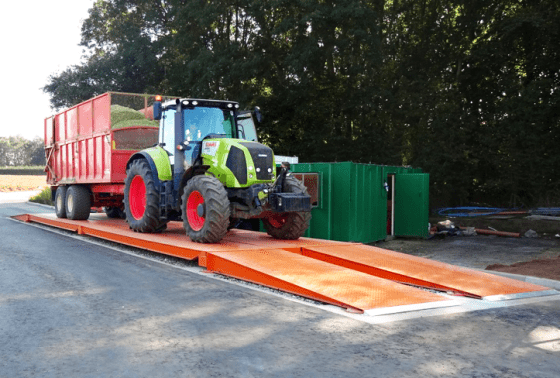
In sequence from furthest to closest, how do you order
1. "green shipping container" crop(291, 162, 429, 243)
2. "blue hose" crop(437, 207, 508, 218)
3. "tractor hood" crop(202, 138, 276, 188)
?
"blue hose" crop(437, 207, 508, 218), "green shipping container" crop(291, 162, 429, 243), "tractor hood" crop(202, 138, 276, 188)

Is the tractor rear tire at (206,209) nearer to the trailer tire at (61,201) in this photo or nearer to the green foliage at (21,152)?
the trailer tire at (61,201)

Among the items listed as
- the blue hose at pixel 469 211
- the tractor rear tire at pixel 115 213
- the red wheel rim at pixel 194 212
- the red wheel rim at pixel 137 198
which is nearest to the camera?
the red wheel rim at pixel 194 212

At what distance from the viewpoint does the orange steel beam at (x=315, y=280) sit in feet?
21.7

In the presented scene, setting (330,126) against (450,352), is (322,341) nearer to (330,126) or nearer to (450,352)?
(450,352)

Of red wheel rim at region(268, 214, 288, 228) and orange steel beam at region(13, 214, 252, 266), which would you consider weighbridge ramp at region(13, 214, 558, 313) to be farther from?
red wheel rim at region(268, 214, 288, 228)

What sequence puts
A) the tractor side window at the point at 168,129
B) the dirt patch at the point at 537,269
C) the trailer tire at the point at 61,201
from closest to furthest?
the dirt patch at the point at 537,269, the tractor side window at the point at 168,129, the trailer tire at the point at 61,201

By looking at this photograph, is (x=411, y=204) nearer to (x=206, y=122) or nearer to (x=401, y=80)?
(x=206, y=122)

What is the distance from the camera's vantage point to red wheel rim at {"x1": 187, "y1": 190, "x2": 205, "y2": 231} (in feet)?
33.6

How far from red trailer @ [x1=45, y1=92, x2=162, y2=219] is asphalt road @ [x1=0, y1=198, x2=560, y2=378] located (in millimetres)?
5926

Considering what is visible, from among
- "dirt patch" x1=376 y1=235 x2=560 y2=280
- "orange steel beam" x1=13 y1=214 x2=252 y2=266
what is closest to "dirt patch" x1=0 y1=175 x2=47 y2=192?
"orange steel beam" x1=13 y1=214 x2=252 y2=266

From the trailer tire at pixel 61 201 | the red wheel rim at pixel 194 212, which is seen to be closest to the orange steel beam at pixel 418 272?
the red wheel rim at pixel 194 212

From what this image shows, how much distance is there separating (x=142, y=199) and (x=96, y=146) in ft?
8.52

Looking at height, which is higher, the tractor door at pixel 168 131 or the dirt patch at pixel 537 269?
the tractor door at pixel 168 131

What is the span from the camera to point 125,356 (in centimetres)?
473
